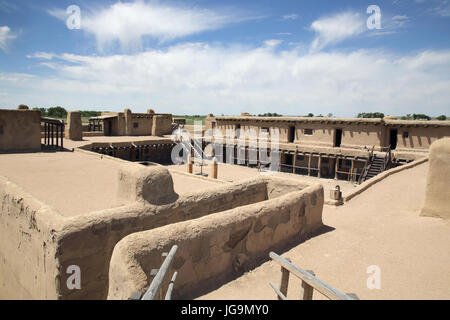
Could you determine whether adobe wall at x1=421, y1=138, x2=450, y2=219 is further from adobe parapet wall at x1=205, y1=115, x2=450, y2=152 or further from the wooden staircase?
adobe parapet wall at x1=205, y1=115, x2=450, y2=152

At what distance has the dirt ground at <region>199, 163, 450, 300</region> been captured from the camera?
15.2ft

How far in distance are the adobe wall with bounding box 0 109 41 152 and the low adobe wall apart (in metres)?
17.4

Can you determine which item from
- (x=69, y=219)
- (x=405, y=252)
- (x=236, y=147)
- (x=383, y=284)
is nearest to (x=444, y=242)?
(x=405, y=252)

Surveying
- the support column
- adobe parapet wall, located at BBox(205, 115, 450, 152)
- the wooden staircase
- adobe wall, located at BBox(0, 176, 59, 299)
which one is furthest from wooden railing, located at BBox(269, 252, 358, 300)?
the support column

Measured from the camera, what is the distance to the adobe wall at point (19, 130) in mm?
17367

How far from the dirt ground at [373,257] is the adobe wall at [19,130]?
56.3 feet

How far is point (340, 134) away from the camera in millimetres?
25062

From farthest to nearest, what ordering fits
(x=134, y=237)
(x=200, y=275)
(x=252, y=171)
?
(x=252, y=171), (x=200, y=275), (x=134, y=237)

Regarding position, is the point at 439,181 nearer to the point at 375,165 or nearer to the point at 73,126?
the point at 375,165

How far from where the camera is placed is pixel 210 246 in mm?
4676

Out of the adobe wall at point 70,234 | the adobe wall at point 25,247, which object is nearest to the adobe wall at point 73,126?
the adobe wall at point 25,247

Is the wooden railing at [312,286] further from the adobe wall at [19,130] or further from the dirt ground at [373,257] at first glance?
the adobe wall at [19,130]
